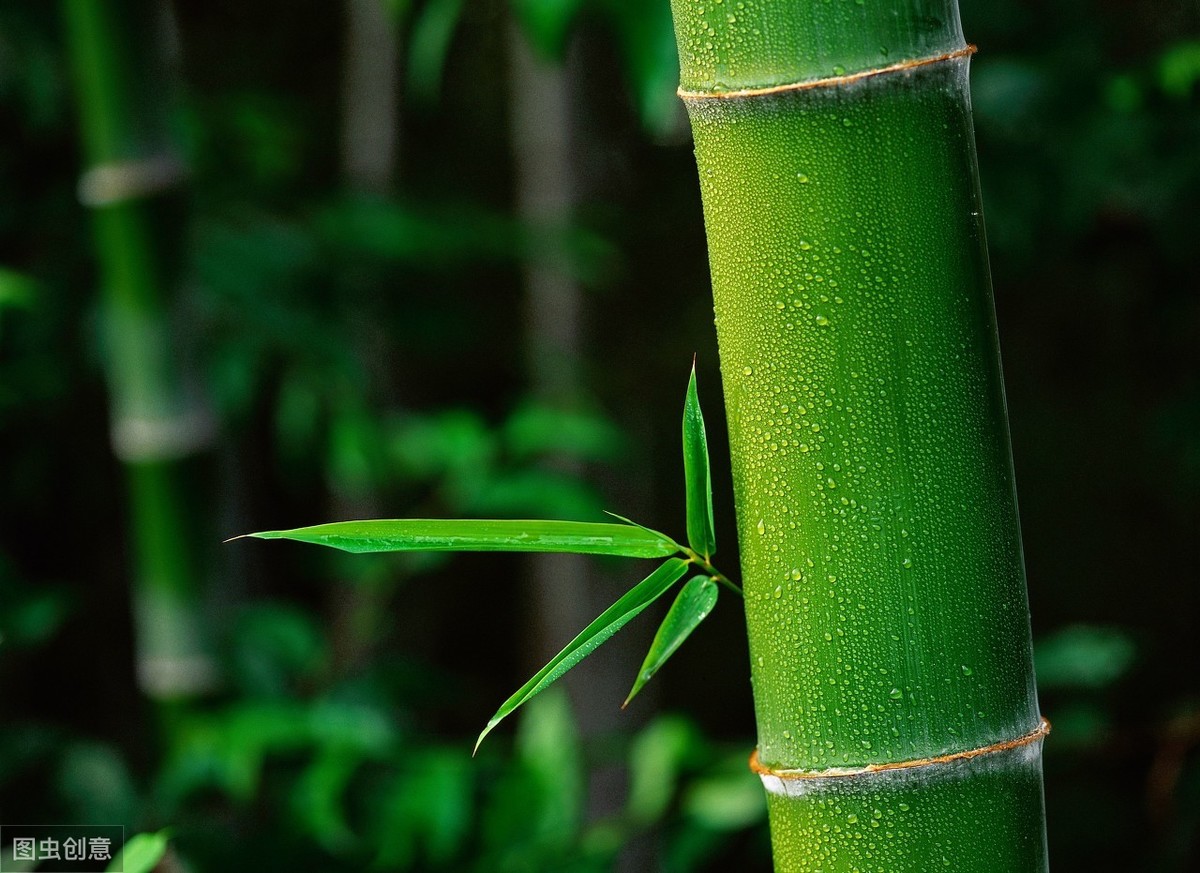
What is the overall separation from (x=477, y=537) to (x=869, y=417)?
99mm

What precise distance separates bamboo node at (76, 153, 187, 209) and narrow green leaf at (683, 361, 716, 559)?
0.54 meters

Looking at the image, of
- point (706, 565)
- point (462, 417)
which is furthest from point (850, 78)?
point (462, 417)

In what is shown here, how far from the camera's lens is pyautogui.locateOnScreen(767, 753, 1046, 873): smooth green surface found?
287 mm

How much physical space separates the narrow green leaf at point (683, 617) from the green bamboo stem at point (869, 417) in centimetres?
2

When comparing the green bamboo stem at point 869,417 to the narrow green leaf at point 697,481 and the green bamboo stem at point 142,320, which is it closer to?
the narrow green leaf at point 697,481

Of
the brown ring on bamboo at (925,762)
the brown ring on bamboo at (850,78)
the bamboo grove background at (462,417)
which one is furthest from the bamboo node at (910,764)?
the bamboo grove background at (462,417)

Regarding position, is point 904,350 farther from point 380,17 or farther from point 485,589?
point 485,589

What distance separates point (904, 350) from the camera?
10.7 inches

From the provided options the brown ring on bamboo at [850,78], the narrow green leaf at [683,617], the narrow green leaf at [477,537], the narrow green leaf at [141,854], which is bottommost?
the narrow green leaf at [141,854]

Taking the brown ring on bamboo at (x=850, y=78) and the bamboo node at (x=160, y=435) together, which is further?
the bamboo node at (x=160, y=435)

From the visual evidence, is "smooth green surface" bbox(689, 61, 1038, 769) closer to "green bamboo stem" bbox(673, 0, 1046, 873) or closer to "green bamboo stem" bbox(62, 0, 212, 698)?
"green bamboo stem" bbox(673, 0, 1046, 873)

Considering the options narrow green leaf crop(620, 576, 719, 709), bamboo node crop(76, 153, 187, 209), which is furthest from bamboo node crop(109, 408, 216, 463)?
narrow green leaf crop(620, 576, 719, 709)

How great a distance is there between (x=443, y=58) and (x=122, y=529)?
89 cm

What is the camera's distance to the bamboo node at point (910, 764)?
28 cm
